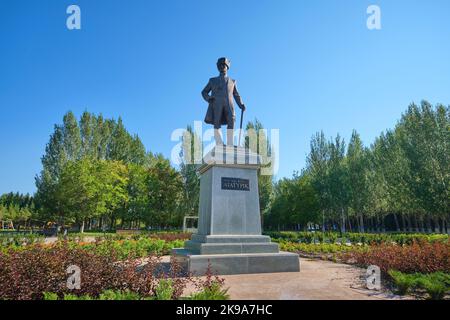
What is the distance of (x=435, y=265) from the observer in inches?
284

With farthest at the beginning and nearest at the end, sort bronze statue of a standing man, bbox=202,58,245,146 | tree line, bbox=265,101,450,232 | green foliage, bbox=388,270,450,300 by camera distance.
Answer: tree line, bbox=265,101,450,232, bronze statue of a standing man, bbox=202,58,245,146, green foliage, bbox=388,270,450,300

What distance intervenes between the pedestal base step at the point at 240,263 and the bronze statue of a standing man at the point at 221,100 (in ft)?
12.3

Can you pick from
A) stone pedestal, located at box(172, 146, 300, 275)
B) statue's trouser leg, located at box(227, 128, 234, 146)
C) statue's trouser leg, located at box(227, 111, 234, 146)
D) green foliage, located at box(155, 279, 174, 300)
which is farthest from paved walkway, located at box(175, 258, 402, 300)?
statue's trouser leg, located at box(227, 111, 234, 146)

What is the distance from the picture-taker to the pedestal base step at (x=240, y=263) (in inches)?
290

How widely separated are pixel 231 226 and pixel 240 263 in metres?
1.22

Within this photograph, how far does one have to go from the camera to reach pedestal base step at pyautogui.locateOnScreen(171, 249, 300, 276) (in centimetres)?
736

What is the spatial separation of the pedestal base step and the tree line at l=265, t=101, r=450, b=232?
28.9 m

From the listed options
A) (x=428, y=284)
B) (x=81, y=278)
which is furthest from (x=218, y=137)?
(x=428, y=284)

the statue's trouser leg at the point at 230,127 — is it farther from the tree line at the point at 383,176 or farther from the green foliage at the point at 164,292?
the tree line at the point at 383,176

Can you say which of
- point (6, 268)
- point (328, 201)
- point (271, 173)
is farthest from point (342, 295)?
point (328, 201)

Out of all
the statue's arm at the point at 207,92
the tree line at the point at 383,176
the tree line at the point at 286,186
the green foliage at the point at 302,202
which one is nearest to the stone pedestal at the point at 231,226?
the statue's arm at the point at 207,92

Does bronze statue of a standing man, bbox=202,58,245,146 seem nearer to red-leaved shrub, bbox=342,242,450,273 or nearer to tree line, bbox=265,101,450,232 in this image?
red-leaved shrub, bbox=342,242,450,273

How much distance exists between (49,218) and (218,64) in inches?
1436
